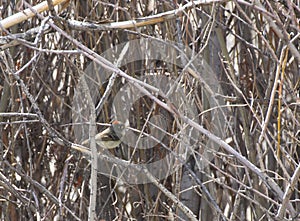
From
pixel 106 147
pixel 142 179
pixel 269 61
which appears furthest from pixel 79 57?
pixel 269 61

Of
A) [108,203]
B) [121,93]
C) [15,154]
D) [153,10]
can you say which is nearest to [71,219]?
[108,203]

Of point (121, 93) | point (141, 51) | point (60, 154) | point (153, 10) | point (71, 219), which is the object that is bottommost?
point (71, 219)

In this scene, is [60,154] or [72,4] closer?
[72,4]

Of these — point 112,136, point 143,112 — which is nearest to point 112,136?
point 112,136

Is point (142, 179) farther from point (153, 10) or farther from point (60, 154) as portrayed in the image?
point (153, 10)

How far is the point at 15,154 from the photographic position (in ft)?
13.5

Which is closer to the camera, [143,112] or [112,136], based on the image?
[112,136]

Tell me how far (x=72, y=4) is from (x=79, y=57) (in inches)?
15.8

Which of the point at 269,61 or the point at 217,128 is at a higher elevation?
the point at 269,61

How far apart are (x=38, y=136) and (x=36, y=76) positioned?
386 mm

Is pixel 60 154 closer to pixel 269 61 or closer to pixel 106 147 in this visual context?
pixel 106 147

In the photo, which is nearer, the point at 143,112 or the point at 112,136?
the point at 112,136

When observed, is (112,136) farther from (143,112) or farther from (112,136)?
(143,112)

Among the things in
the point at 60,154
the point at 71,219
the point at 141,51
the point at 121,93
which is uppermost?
the point at 141,51
